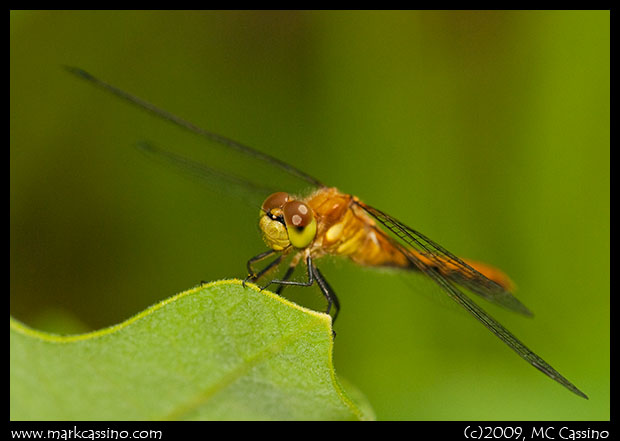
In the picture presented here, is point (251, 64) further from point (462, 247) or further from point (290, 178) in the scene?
point (462, 247)

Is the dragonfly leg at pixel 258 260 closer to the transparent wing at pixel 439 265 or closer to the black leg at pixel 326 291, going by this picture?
the black leg at pixel 326 291

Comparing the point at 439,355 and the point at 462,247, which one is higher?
the point at 462,247

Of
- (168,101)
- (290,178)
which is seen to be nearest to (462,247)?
(290,178)

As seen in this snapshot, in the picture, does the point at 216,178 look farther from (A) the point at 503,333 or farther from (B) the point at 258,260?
(A) the point at 503,333

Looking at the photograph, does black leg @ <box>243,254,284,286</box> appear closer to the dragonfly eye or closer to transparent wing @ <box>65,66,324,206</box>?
the dragonfly eye

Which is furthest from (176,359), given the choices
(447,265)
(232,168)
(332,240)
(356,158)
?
(356,158)
